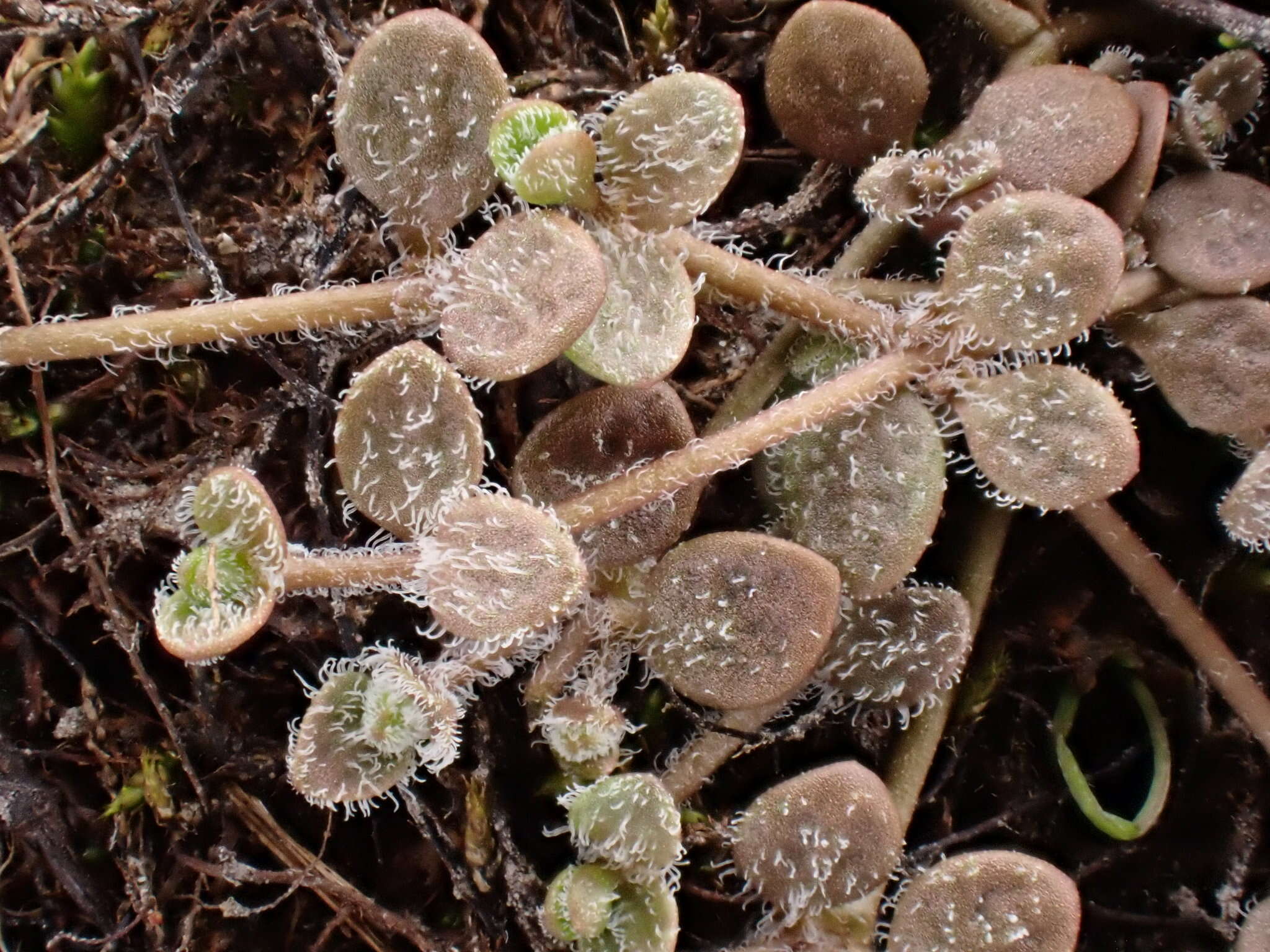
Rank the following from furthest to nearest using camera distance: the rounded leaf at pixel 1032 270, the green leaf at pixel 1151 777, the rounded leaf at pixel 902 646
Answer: the green leaf at pixel 1151 777 < the rounded leaf at pixel 902 646 < the rounded leaf at pixel 1032 270

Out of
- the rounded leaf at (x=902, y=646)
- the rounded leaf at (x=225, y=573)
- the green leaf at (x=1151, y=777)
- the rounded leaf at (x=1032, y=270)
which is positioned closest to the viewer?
the rounded leaf at (x=225, y=573)

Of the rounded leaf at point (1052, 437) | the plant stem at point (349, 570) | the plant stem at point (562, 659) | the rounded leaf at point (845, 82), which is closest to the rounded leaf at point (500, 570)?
the plant stem at point (349, 570)

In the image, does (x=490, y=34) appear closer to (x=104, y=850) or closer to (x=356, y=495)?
(x=356, y=495)

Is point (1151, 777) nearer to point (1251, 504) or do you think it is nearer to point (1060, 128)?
point (1251, 504)

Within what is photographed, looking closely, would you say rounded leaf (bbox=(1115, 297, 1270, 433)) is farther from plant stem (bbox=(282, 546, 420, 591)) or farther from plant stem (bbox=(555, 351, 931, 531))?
plant stem (bbox=(282, 546, 420, 591))

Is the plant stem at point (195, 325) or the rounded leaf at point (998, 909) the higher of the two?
the plant stem at point (195, 325)

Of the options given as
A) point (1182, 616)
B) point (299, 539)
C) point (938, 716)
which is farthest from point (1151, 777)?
point (299, 539)

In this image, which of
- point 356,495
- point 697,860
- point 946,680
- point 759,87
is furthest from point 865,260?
point 697,860

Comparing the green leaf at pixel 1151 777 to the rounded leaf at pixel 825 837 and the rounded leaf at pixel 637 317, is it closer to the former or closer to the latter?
the rounded leaf at pixel 825 837

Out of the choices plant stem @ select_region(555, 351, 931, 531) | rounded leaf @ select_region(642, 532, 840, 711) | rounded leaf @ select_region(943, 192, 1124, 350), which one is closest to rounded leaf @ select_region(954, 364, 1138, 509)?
rounded leaf @ select_region(943, 192, 1124, 350)
